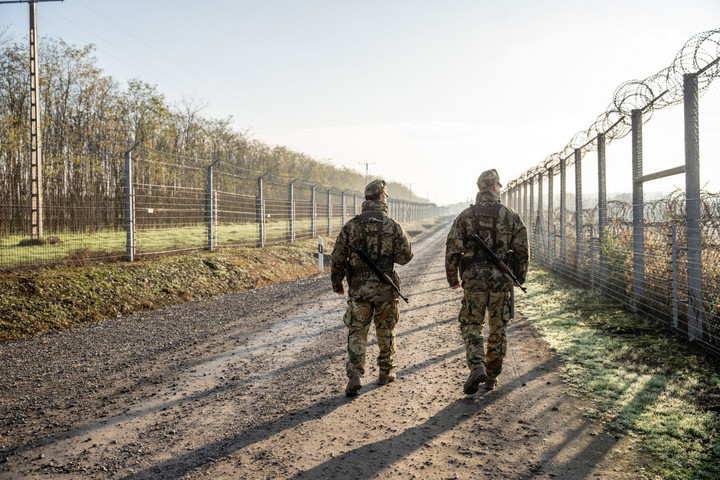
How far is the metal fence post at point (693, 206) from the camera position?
5.29 m

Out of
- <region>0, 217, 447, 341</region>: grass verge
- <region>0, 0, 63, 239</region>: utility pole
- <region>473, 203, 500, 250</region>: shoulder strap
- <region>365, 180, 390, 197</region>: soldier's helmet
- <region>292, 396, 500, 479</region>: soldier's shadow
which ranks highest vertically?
<region>0, 0, 63, 239</region>: utility pole

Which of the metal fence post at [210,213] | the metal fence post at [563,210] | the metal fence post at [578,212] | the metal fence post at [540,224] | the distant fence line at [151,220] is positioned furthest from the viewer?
the metal fence post at [540,224]

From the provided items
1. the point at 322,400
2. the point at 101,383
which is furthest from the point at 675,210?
the point at 101,383

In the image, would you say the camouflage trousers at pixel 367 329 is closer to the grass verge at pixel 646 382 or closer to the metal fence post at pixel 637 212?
the grass verge at pixel 646 382

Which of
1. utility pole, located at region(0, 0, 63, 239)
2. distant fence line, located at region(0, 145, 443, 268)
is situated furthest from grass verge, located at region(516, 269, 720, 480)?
utility pole, located at region(0, 0, 63, 239)

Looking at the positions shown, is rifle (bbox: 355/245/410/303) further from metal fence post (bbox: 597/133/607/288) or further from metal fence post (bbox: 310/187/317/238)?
metal fence post (bbox: 310/187/317/238)

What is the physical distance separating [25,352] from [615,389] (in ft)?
21.1

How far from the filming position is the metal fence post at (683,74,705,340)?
17.4ft

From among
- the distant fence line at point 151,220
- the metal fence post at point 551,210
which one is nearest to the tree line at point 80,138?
the distant fence line at point 151,220

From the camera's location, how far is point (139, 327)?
23.2 feet

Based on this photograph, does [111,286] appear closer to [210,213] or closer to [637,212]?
[210,213]

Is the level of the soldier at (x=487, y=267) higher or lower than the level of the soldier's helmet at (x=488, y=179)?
lower

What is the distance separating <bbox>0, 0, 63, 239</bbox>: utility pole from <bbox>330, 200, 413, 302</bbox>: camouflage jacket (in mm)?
7562

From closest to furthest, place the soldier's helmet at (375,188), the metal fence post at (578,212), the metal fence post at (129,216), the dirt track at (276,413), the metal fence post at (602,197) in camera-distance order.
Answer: the dirt track at (276,413) < the soldier's helmet at (375,188) < the metal fence post at (602,197) < the metal fence post at (578,212) < the metal fence post at (129,216)
